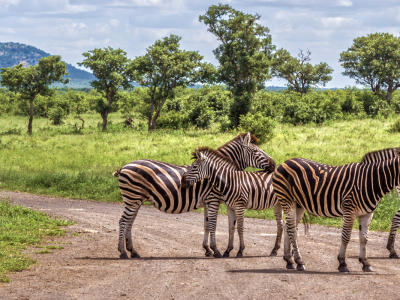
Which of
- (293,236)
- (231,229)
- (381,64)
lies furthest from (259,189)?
(381,64)

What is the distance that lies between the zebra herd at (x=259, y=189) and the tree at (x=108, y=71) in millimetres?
38153

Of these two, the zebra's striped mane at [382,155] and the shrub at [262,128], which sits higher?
the shrub at [262,128]

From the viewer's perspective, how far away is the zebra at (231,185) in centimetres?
979

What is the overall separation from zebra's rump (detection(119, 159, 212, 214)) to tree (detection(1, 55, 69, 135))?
37.7 m

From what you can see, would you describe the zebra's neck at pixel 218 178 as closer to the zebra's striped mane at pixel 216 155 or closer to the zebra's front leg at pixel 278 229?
the zebra's striped mane at pixel 216 155

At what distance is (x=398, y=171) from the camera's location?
26.8ft

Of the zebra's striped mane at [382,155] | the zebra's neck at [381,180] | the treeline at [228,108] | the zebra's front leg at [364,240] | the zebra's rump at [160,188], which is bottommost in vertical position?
the zebra's front leg at [364,240]

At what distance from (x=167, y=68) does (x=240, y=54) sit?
7.76 m

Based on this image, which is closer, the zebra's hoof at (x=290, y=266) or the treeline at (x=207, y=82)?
the zebra's hoof at (x=290, y=266)

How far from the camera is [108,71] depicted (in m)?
47.4

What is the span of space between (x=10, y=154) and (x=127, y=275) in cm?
2379

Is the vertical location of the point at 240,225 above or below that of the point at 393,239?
above

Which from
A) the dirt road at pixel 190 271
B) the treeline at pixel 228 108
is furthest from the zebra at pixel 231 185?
the treeline at pixel 228 108

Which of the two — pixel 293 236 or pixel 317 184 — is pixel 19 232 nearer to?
pixel 293 236
